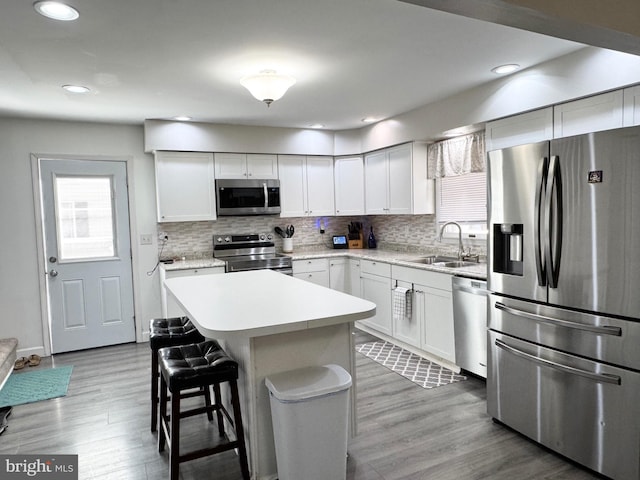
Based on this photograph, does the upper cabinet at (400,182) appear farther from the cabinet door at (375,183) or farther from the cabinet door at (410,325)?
the cabinet door at (410,325)

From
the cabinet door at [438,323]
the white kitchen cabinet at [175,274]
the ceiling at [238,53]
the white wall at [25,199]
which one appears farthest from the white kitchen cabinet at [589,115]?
the white wall at [25,199]

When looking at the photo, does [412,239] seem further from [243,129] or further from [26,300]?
[26,300]

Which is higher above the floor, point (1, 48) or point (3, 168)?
point (1, 48)

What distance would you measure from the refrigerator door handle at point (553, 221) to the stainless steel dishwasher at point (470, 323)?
2.72 ft

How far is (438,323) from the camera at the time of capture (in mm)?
3703

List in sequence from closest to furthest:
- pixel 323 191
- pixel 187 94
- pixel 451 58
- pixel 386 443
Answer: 1. pixel 386 443
2. pixel 451 58
3. pixel 187 94
4. pixel 323 191

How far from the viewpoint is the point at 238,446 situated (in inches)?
82.5

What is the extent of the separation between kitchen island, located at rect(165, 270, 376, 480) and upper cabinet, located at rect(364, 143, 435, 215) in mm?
2389

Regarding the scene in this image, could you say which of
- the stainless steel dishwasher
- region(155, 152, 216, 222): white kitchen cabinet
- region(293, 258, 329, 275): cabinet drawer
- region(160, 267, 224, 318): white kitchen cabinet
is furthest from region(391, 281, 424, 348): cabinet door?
region(155, 152, 216, 222): white kitchen cabinet

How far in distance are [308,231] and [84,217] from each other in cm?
266

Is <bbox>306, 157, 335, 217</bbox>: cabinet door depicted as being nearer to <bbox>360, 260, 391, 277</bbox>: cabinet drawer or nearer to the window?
<bbox>360, 260, 391, 277</bbox>: cabinet drawer

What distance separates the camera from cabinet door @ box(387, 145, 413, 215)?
452cm

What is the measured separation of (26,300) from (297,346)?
12.0 feet

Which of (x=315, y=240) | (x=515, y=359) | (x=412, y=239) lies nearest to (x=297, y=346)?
(x=515, y=359)
